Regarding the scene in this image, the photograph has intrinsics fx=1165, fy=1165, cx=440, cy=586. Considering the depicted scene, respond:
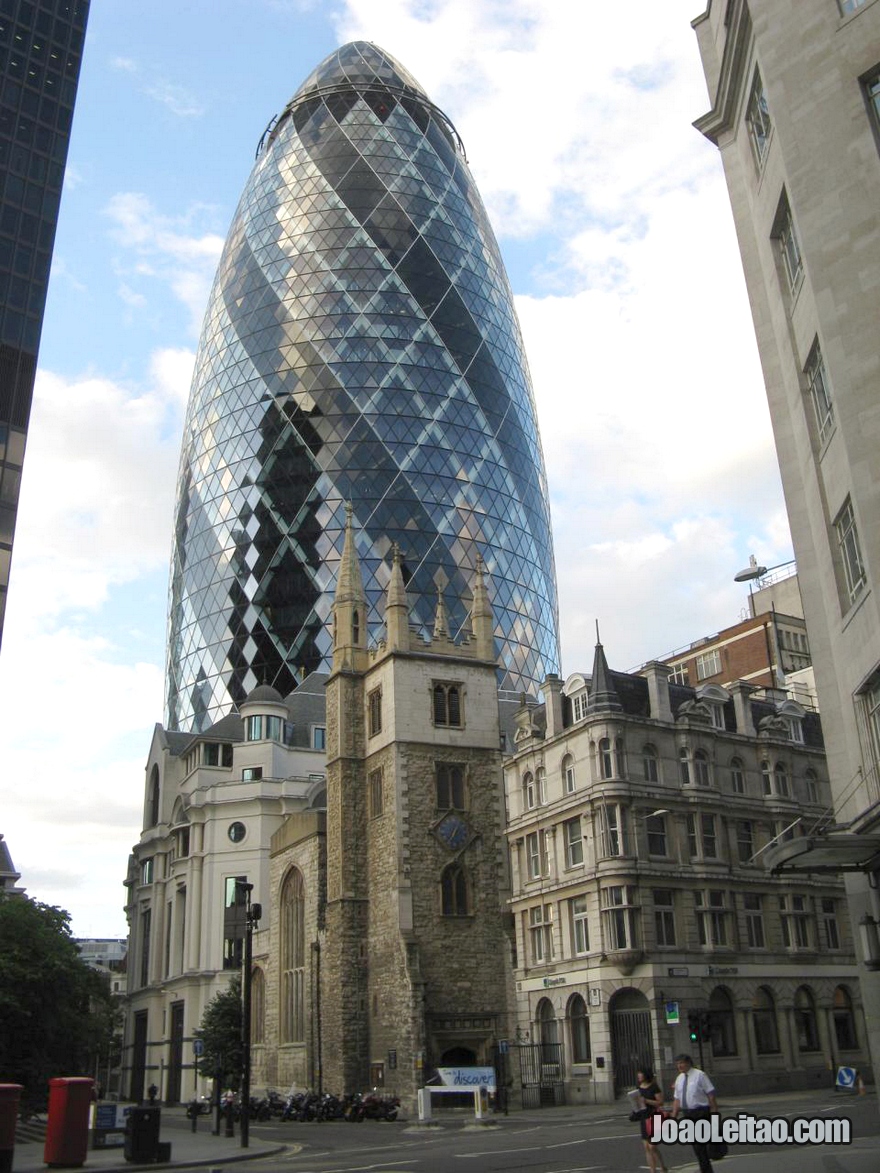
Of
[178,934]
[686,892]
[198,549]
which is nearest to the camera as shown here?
[686,892]

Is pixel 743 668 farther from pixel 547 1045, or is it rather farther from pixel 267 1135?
pixel 267 1135

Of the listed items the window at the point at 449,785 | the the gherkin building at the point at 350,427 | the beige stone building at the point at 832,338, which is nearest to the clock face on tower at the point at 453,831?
the window at the point at 449,785

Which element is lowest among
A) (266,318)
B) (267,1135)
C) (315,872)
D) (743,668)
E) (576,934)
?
(267,1135)

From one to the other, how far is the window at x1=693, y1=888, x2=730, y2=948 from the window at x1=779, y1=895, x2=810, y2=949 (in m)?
3.00

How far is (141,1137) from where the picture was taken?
68.7 feet

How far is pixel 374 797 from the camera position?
49.3m

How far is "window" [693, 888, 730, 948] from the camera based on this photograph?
128 feet

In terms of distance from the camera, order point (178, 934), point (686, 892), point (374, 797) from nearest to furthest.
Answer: point (686, 892) → point (374, 797) → point (178, 934)

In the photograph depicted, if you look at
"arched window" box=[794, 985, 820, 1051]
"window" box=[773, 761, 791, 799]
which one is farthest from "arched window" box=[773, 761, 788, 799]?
"arched window" box=[794, 985, 820, 1051]

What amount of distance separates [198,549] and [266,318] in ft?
64.5

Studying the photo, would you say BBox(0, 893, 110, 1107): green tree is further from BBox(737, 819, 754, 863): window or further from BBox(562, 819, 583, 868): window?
BBox(737, 819, 754, 863): window

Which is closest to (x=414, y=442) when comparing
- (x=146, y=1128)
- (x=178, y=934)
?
(x=178, y=934)

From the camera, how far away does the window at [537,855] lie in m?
42.6

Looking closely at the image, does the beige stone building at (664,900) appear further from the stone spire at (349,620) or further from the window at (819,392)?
the window at (819,392)
